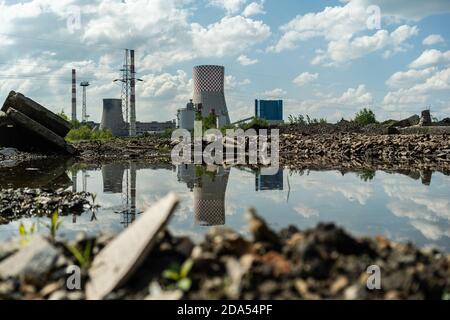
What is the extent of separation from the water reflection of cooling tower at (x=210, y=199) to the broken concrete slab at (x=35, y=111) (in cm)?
1081

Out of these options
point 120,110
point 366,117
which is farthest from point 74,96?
point 366,117

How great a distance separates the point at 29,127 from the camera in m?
18.5

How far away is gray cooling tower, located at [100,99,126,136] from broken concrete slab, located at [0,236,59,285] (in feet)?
191

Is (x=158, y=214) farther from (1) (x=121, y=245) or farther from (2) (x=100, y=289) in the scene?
(2) (x=100, y=289)

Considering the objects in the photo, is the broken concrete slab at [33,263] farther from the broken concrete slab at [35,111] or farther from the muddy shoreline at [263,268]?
the broken concrete slab at [35,111]

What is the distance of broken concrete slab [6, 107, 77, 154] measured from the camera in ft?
59.8

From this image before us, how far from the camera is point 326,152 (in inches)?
744

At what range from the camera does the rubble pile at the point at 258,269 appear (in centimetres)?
268

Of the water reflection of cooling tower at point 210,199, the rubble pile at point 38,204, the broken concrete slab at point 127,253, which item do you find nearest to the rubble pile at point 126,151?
the water reflection of cooling tower at point 210,199

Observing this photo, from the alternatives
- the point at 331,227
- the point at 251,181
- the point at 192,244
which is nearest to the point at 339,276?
the point at 331,227

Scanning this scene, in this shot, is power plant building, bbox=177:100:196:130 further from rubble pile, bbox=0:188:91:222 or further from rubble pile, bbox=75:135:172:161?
rubble pile, bbox=0:188:91:222

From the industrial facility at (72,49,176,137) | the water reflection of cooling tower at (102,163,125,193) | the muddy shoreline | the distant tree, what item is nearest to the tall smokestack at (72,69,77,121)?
the industrial facility at (72,49,176,137)

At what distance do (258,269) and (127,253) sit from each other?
74 cm
